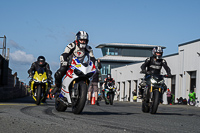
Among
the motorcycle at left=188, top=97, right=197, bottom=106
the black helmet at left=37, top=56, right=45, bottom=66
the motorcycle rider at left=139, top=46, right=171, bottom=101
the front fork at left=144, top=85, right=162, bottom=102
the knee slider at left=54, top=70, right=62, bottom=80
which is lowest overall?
the motorcycle at left=188, top=97, right=197, bottom=106

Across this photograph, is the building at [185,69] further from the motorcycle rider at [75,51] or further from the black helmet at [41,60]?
the motorcycle rider at [75,51]

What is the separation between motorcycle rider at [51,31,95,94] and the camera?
8773 millimetres

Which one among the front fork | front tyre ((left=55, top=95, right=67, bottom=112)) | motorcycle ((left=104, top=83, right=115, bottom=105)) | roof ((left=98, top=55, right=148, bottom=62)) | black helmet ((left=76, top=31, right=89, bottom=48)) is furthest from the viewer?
roof ((left=98, top=55, right=148, bottom=62))

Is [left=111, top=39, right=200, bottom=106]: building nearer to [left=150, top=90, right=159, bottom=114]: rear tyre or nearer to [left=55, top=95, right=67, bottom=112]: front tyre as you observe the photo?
[left=150, top=90, right=159, bottom=114]: rear tyre

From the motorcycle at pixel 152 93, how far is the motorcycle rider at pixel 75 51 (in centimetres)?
241

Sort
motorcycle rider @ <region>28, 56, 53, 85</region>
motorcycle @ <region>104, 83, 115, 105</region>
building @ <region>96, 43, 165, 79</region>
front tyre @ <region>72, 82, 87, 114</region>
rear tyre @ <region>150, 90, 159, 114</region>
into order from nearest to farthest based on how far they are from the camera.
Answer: front tyre @ <region>72, 82, 87, 114</region>, rear tyre @ <region>150, 90, 159, 114</region>, motorcycle rider @ <region>28, 56, 53, 85</region>, motorcycle @ <region>104, 83, 115, 105</region>, building @ <region>96, 43, 165, 79</region>

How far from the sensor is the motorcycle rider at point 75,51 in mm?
8773

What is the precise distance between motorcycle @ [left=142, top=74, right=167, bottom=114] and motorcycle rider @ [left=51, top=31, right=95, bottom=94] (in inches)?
94.9

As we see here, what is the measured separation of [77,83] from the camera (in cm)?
830

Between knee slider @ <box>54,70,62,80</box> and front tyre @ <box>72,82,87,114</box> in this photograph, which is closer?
front tyre @ <box>72,82,87,114</box>

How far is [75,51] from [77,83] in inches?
36.0

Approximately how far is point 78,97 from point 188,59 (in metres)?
27.0

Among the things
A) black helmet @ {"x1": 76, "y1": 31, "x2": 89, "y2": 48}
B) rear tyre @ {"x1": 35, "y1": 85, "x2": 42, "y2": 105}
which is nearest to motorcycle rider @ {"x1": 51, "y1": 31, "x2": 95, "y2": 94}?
black helmet @ {"x1": 76, "y1": 31, "x2": 89, "y2": 48}

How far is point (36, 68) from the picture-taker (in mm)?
14773
